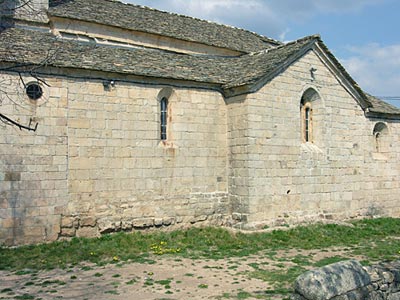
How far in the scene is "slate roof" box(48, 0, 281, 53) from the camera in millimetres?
14539

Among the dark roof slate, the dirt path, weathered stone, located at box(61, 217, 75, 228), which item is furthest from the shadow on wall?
the dark roof slate

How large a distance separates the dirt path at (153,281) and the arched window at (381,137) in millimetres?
8942

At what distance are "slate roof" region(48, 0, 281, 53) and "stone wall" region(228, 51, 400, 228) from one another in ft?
13.8

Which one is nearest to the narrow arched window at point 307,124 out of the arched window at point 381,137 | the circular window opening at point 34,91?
the arched window at point 381,137

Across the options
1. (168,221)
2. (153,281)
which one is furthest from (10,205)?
(153,281)

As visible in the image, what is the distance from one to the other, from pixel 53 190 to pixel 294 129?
24.3ft

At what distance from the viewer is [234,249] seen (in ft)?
35.2

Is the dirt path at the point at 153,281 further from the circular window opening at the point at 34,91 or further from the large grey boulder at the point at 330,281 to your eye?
the circular window opening at the point at 34,91

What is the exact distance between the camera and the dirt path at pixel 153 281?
23.3 feet

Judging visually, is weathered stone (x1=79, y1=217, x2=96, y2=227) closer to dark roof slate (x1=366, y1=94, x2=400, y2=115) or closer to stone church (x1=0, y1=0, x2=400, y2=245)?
stone church (x1=0, y1=0, x2=400, y2=245)

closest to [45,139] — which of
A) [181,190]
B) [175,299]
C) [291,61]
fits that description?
[181,190]

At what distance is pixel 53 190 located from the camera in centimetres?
1067

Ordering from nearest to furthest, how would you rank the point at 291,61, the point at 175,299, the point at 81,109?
the point at 175,299 < the point at 81,109 < the point at 291,61

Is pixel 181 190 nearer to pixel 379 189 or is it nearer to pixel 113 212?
pixel 113 212
